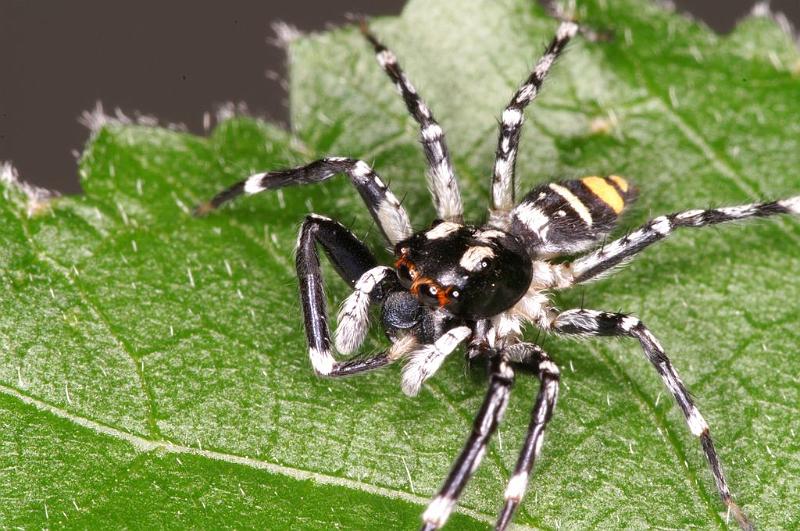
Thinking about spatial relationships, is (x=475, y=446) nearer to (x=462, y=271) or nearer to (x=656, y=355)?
(x=462, y=271)

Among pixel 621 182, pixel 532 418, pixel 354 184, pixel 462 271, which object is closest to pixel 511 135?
pixel 621 182

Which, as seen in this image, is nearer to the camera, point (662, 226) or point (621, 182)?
point (662, 226)

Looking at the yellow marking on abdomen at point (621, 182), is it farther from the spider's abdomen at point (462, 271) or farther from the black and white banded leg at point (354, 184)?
the black and white banded leg at point (354, 184)

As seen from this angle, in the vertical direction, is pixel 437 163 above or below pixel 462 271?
above

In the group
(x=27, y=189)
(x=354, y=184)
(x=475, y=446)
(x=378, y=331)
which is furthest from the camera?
(x=354, y=184)

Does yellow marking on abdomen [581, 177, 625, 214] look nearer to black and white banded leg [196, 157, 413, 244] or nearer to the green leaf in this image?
the green leaf
